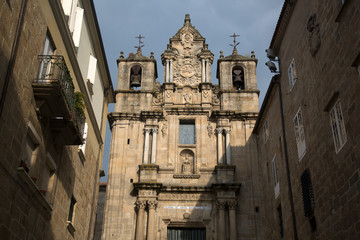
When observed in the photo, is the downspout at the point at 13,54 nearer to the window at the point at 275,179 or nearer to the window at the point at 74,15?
the window at the point at 74,15

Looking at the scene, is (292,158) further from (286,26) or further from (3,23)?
(3,23)

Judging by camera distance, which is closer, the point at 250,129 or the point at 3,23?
the point at 3,23

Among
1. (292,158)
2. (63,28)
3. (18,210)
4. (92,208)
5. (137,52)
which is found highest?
(137,52)

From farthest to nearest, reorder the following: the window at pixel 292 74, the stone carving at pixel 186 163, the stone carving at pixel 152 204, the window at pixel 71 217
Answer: the stone carving at pixel 186 163 → the stone carving at pixel 152 204 → the window at pixel 292 74 → the window at pixel 71 217

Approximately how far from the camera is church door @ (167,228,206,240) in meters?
23.4

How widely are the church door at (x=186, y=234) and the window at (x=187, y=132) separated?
5.25 m

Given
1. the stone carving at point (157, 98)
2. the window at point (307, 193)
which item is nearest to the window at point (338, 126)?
the window at point (307, 193)

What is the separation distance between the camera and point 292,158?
648 inches

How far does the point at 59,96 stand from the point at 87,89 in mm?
5619

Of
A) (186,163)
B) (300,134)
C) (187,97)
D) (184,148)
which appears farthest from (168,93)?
(300,134)

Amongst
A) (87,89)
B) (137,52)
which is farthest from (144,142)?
(87,89)

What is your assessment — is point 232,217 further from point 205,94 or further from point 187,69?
point 187,69

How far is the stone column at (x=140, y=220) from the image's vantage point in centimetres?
2269

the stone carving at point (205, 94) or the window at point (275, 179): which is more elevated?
the stone carving at point (205, 94)
